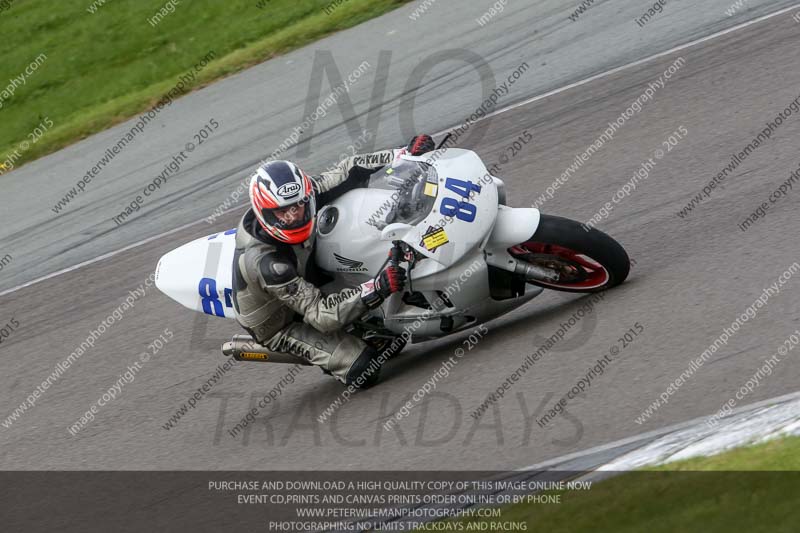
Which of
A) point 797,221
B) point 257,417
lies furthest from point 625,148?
point 257,417

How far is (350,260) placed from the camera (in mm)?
6863

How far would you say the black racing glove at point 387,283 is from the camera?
6316mm

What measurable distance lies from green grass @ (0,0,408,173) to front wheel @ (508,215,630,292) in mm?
7926

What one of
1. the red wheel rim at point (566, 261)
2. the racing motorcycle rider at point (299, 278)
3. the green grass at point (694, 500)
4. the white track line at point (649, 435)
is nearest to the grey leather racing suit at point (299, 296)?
the racing motorcycle rider at point (299, 278)

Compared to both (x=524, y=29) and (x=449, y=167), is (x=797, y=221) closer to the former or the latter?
(x=449, y=167)

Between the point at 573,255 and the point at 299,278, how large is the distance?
1721 millimetres

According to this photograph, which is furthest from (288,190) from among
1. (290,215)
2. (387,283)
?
(387,283)

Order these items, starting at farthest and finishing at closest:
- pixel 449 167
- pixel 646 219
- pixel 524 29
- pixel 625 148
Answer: pixel 524 29, pixel 625 148, pixel 646 219, pixel 449 167

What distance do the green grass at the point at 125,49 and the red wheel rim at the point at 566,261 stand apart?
26.0 ft

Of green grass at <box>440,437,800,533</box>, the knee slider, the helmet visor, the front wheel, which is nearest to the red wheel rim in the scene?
the front wheel

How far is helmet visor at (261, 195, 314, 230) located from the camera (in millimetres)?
6492

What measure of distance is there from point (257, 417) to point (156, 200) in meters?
4.69

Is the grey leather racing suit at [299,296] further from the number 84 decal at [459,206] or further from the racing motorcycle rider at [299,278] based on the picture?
the number 84 decal at [459,206]

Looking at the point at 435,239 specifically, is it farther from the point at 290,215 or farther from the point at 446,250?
the point at 290,215
